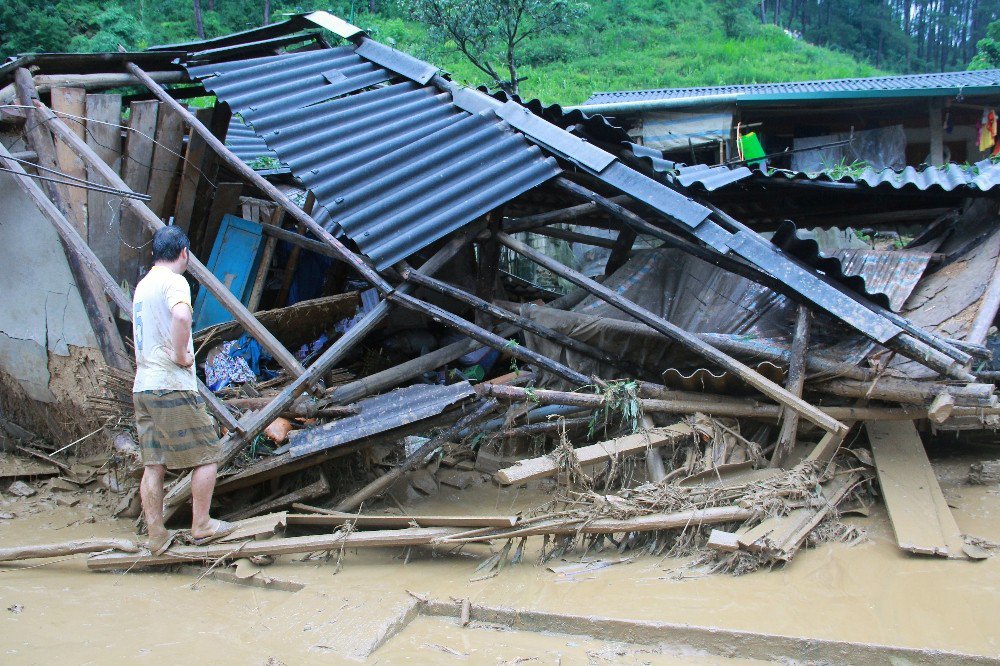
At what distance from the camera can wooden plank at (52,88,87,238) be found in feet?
20.2

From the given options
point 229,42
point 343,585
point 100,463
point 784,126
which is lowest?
point 100,463

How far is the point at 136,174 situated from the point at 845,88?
13578 millimetres

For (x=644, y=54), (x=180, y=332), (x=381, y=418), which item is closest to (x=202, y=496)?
(x=180, y=332)

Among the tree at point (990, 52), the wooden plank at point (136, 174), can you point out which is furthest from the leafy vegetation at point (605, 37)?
the wooden plank at point (136, 174)

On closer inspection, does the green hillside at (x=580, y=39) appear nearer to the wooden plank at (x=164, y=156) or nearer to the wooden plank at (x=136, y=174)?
the wooden plank at (x=164, y=156)

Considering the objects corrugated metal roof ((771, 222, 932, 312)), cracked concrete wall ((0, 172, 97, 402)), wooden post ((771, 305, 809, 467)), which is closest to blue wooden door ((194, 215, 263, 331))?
cracked concrete wall ((0, 172, 97, 402))

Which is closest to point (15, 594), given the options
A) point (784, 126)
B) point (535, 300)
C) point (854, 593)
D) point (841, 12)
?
point (854, 593)

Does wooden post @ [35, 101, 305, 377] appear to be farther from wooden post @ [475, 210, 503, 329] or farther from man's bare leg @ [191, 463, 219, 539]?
wooden post @ [475, 210, 503, 329]

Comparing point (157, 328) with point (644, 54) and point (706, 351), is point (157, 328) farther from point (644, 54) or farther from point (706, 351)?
point (644, 54)

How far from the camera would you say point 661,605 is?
360 centimetres

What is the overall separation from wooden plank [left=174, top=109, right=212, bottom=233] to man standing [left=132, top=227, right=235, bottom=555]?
3.12 meters

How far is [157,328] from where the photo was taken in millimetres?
4227

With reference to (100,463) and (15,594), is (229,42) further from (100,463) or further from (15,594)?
(15,594)

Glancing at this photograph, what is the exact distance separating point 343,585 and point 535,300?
4734mm
